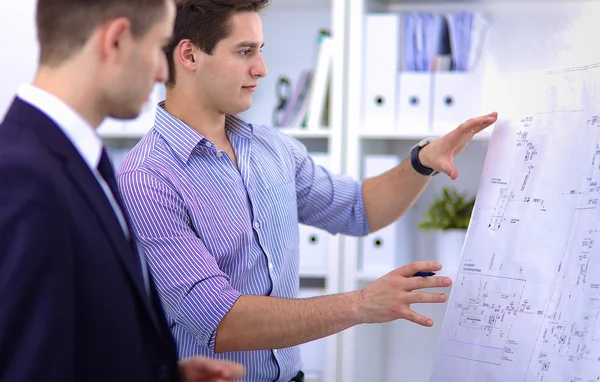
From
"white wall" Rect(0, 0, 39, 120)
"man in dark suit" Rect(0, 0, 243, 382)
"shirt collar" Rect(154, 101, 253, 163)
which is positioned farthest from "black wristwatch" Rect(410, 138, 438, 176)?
"white wall" Rect(0, 0, 39, 120)

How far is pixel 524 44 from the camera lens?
4.87 feet

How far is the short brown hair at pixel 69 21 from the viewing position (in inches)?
35.2

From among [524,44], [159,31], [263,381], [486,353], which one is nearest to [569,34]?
[524,44]

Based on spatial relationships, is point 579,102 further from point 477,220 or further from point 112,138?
point 112,138

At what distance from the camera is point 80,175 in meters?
0.88

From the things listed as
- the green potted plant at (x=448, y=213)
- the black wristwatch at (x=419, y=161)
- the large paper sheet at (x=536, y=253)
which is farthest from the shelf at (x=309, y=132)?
the large paper sheet at (x=536, y=253)

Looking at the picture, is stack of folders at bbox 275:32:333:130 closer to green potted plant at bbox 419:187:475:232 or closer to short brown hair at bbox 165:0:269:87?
green potted plant at bbox 419:187:475:232

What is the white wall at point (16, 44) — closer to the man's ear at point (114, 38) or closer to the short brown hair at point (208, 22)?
the short brown hair at point (208, 22)

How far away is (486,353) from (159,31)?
2.88ft

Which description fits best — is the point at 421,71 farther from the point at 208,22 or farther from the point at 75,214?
the point at 75,214

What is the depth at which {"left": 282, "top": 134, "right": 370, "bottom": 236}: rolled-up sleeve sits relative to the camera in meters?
1.86

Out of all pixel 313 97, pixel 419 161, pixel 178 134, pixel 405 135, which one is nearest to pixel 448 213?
pixel 405 135

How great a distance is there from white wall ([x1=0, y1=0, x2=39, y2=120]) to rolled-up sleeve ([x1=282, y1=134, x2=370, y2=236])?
127 cm

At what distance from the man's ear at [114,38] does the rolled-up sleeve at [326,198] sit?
96 centimetres
